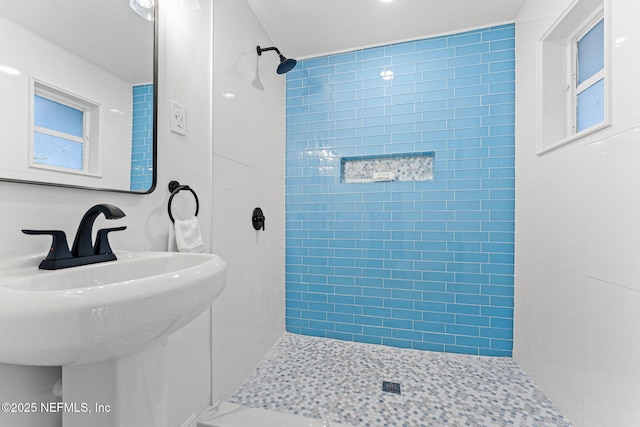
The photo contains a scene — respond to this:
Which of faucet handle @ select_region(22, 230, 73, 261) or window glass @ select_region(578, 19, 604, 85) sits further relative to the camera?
window glass @ select_region(578, 19, 604, 85)

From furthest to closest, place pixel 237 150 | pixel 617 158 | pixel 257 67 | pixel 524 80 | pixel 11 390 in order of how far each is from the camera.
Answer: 1. pixel 257 67
2. pixel 524 80
3. pixel 237 150
4. pixel 617 158
5. pixel 11 390

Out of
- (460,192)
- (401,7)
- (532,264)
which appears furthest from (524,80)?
(532,264)

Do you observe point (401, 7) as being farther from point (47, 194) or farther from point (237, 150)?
point (47, 194)

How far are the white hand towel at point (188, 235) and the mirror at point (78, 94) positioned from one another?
0.19m

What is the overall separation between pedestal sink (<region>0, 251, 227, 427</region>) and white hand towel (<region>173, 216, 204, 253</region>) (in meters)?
0.27

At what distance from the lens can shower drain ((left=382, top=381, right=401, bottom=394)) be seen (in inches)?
61.1

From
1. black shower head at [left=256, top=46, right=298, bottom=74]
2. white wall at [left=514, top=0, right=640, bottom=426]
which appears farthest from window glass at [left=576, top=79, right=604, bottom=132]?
black shower head at [left=256, top=46, right=298, bottom=74]

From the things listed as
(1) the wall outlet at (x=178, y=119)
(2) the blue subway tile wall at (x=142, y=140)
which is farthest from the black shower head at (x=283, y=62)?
(2) the blue subway tile wall at (x=142, y=140)

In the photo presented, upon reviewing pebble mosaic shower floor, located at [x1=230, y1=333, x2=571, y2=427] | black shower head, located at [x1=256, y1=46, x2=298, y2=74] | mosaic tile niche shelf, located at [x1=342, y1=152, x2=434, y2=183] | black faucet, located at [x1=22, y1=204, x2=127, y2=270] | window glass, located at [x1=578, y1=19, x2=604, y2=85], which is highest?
black shower head, located at [x1=256, y1=46, x2=298, y2=74]

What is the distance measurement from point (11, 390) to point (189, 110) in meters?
1.08

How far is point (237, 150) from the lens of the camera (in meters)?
1.61

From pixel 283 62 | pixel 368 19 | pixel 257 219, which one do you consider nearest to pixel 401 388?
pixel 257 219

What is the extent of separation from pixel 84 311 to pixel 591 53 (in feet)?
7.44

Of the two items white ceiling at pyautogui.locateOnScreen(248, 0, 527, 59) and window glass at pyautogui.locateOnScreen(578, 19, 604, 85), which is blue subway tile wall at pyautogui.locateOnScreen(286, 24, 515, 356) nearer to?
white ceiling at pyautogui.locateOnScreen(248, 0, 527, 59)
